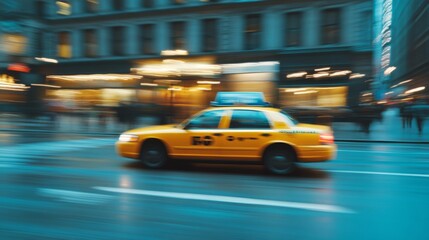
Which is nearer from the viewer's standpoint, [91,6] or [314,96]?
[314,96]

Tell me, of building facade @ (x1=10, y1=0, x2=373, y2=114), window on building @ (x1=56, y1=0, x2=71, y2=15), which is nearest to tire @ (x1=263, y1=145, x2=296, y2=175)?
building facade @ (x1=10, y1=0, x2=373, y2=114)

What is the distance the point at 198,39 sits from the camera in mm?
28859

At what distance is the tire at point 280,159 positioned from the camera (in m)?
7.99

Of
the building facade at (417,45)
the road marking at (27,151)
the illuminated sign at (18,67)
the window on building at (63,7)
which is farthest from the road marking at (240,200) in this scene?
the building facade at (417,45)

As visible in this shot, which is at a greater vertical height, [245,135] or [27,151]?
[245,135]

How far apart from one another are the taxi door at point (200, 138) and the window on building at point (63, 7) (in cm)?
2875

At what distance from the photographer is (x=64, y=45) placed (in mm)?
33531

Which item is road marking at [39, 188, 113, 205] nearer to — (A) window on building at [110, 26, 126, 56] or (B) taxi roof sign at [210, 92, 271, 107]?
(B) taxi roof sign at [210, 92, 271, 107]

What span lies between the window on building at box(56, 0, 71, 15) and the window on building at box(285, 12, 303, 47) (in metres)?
18.5

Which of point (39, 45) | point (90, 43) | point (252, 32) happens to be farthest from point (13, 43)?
point (252, 32)

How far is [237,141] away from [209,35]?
21.6 meters

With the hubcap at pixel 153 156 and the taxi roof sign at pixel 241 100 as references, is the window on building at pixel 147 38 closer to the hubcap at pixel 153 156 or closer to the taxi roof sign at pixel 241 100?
the taxi roof sign at pixel 241 100

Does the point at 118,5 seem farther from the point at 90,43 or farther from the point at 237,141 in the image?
the point at 237,141

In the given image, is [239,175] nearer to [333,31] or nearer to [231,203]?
[231,203]
